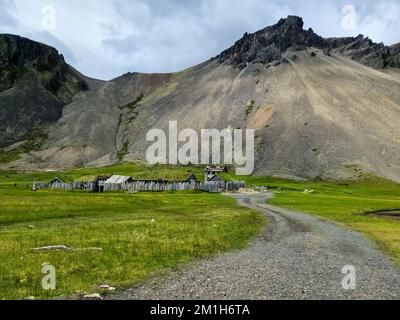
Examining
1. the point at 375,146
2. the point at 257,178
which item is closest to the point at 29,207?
the point at 257,178

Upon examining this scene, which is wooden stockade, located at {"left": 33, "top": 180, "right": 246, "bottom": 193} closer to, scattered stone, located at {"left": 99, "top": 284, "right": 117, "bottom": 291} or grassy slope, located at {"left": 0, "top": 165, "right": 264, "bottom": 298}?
grassy slope, located at {"left": 0, "top": 165, "right": 264, "bottom": 298}

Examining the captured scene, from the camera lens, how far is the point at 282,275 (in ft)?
70.8

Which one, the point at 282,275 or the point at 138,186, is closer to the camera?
the point at 282,275

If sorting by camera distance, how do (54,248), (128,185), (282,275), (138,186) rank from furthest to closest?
1. (128,185)
2. (138,186)
3. (54,248)
4. (282,275)

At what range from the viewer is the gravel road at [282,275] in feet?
58.6

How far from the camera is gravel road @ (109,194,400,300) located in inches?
703

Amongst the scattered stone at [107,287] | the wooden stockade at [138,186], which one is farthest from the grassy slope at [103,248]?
the wooden stockade at [138,186]

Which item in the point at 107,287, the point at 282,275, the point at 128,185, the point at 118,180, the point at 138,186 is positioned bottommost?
the point at 138,186

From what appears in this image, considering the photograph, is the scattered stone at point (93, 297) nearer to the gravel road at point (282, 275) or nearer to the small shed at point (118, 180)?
the gravel road at point (282, 275)

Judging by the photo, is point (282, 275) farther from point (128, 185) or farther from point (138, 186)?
point (128, 185)

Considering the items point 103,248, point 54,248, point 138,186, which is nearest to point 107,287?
point 103,248

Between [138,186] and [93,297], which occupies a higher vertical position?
[93,297]

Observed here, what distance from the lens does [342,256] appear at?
28266 millimetres
